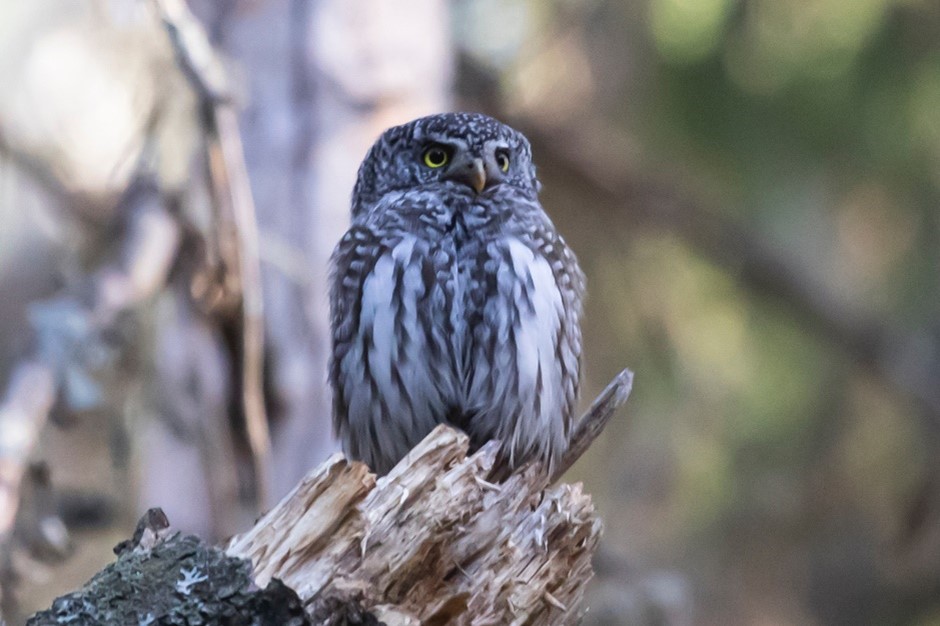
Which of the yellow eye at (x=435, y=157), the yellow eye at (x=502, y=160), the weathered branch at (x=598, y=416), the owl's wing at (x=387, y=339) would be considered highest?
the yellow eye at (x=435, y=157)

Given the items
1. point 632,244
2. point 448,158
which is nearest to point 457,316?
point 448,158

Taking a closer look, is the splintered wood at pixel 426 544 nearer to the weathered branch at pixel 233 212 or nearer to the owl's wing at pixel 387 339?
the owl's wing at pixel 387 339

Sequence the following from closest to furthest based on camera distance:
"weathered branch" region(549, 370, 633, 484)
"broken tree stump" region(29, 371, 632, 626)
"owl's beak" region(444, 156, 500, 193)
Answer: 1. "broken tree stump" region(29, 371, 632, 626)
2. "weathered branch" region(549, 370, 633, 484)
3. "owl's beak" region(444, 156, 500, 193)

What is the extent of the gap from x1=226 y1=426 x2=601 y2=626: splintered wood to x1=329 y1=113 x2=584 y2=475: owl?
32.6 inches

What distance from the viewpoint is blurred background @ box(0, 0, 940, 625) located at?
16.4 feet

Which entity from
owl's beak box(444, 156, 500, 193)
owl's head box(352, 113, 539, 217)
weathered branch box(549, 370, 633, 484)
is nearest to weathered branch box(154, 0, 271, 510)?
owl's head box(352, 113, 539, 217)

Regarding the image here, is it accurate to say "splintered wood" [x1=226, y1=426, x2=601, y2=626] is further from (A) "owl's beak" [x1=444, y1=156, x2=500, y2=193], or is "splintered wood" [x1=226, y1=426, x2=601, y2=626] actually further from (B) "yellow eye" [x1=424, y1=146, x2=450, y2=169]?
(B) "yellow eye" [x1=424, y1=146, x2=450, y2=169]

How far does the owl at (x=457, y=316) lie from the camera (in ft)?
12.1

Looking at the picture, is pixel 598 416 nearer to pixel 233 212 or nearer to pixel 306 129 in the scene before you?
pixel 233 212

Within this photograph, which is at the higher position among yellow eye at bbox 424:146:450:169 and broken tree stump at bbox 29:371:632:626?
yellow eye at bbox 424:146:450:169

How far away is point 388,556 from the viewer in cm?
245

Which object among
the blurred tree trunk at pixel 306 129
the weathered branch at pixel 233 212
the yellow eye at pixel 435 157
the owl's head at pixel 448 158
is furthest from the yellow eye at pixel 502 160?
the blurred tree trunk at pixel 306 129

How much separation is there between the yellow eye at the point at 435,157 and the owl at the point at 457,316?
0.05ft

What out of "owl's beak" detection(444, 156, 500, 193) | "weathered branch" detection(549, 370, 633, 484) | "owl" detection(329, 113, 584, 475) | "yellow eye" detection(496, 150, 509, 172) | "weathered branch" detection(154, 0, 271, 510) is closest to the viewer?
"weathered branch" detection(549, 370, 633, 484)
